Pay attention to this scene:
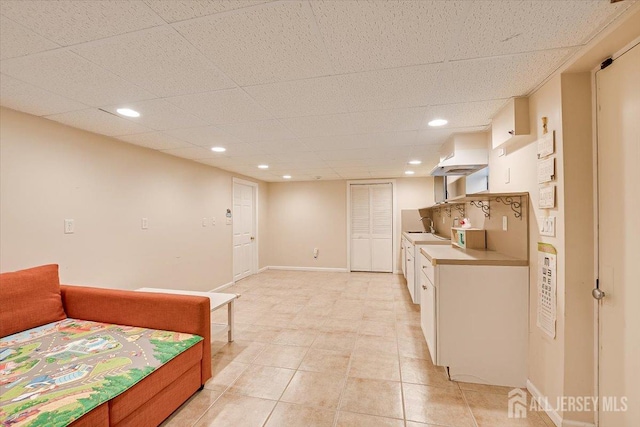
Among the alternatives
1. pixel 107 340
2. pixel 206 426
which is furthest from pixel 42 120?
pixel 206 426

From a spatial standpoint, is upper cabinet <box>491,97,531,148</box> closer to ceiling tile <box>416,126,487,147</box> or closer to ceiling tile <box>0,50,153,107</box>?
ceiling tile <box>416,126,487,147</box>

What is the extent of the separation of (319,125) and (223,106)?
0.89 meters

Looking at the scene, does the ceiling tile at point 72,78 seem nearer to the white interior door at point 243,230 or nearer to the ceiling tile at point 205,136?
the ceiling tile at point 205,136

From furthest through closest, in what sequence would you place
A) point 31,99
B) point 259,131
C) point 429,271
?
1. point 259,131
2. point 429,271
3. point 31,99

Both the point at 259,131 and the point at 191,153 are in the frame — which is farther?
the point at 191,153

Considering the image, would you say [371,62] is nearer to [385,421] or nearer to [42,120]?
[385,421]

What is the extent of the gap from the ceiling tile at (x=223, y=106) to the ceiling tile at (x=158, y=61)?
0.33 feet

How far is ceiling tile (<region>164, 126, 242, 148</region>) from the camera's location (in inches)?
107

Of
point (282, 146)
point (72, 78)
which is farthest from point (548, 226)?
point (72, 78)

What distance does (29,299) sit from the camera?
2.03 metres

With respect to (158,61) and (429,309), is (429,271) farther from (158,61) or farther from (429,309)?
(158,61)

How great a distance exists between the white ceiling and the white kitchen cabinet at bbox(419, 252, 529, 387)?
1339 millimetres

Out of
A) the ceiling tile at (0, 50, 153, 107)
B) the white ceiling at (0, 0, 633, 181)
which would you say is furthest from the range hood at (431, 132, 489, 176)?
the ceiling tile at (0, 50, 153, 107)
